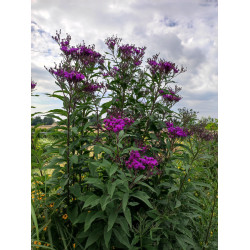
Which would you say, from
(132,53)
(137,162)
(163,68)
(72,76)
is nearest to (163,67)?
(163,68)

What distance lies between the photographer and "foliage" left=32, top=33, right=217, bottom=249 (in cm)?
161

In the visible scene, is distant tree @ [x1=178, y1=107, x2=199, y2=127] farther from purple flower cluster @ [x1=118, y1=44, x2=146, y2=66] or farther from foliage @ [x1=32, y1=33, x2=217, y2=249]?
purple flower cluster @ [x1=118, y1=44, x2=146, y2=66]

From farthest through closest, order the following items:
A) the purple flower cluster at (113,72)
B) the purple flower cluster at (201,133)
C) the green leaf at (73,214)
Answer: the purple flower cluster at (113,72)
the green leaf at (73,214)
the purple flower cluster at (201,133)

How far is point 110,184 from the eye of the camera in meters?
1.47

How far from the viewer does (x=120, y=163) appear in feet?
5.00

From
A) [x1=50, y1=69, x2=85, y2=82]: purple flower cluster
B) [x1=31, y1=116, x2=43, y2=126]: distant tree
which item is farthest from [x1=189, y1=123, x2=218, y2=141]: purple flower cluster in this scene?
[x1=31, y1=116, x2=43, y2=126]: distant tree

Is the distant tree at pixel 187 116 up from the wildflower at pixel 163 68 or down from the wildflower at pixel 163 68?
down

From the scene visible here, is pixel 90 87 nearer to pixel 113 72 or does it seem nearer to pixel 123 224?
pixel 113 72

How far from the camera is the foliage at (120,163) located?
1.61m

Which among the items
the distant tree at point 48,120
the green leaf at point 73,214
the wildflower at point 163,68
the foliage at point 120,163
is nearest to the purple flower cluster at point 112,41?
the foliage at point 120,163

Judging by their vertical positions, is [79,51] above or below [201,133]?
above

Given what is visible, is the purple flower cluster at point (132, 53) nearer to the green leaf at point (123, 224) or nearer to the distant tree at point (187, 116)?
the distant tree at point (187, 116)
